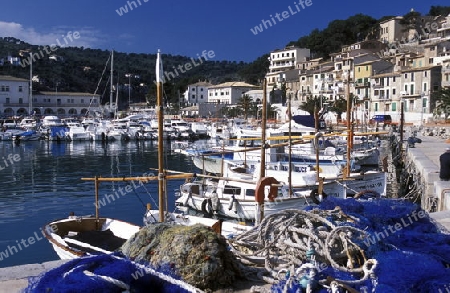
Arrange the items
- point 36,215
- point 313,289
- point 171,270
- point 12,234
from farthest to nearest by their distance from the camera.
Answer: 1. point 36,215
2. point 12,234
3. point 171,270
4. point 313,289

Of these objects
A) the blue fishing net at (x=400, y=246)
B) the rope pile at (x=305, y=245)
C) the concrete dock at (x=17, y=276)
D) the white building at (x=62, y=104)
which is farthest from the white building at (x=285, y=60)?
the concrete dock at (x=17, y=276)

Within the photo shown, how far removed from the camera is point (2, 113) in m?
91.1

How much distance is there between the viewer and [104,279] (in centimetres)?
426

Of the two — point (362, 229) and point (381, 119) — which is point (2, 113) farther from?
point (362, 229)

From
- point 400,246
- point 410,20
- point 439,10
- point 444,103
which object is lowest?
point 400,246

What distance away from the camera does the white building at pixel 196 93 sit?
112 metres

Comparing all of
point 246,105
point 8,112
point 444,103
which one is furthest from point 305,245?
point 8,112

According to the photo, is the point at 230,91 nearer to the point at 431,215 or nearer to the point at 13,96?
the point at 13,96

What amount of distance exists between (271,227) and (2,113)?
318 feet

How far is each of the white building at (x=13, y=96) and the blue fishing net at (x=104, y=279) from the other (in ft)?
316

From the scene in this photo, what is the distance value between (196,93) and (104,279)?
11006cm

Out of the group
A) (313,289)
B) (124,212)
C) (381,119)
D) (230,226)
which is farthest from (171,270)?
(381,119)

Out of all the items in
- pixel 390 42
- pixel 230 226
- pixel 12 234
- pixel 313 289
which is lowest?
pixel 12 234

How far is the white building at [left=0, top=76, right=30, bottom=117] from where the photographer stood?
91188mm
